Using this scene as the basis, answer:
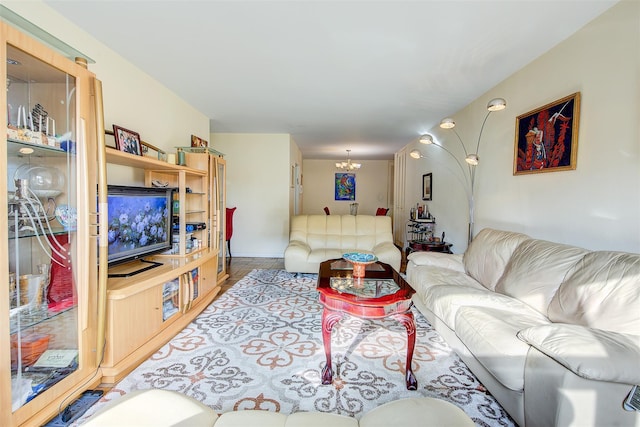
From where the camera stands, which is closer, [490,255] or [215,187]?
[490,255]

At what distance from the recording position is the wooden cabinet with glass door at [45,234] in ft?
4.25

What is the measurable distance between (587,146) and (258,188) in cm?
481

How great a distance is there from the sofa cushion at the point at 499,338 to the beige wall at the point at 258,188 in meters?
4.23

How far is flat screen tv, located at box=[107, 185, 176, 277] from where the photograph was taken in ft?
6.79

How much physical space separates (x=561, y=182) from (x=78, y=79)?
3.39 metres

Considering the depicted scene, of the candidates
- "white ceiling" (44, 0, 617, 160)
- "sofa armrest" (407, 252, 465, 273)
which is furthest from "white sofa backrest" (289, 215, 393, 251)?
"white ceiling" (44, 0, 617, 160)

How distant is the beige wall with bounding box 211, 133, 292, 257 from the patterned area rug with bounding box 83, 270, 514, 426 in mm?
2899

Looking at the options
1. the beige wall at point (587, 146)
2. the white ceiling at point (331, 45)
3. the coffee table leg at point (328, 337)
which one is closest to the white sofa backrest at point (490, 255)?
the beige wall at point (587, 146)

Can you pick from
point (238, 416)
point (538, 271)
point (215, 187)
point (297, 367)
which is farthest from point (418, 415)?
point (215, 187)

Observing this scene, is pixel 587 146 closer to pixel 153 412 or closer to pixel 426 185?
pixel 153 412

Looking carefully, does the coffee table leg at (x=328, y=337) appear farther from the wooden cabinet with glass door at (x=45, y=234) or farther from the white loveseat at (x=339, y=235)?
the white loveseat at (x=339, y=235)

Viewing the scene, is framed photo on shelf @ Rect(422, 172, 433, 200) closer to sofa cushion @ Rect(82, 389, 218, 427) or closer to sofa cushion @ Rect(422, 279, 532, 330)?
sofa cushion @ Rect(422, 279, 532, 330)

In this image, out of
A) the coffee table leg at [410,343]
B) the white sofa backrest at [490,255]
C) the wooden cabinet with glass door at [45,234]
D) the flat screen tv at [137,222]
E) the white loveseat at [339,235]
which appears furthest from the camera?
the white loveseat at [339,235]

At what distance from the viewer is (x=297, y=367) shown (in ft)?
6.31
